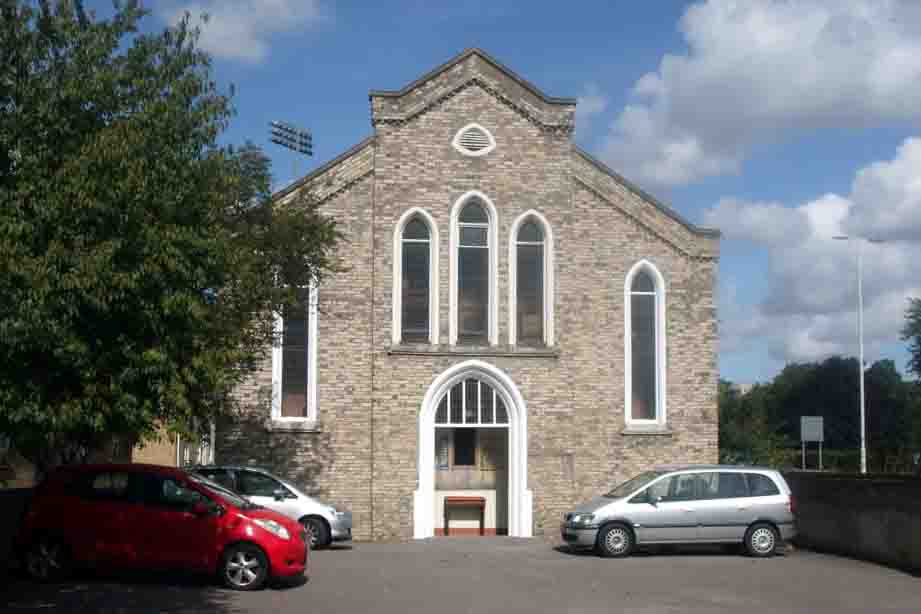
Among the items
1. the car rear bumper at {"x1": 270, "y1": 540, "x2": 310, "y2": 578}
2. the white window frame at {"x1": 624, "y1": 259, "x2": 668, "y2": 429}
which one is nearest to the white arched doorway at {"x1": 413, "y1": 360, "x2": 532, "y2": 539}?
the white window frame at {"x1": 624, "y1": 259, "x2": 668, "y2": 429}

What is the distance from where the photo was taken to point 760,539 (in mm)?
20328

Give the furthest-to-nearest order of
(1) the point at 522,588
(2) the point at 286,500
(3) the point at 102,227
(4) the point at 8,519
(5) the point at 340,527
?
(5) the point at 340,527
(2) the point at 286,500
(4) the point at 8,519
(1) the point at 522,588
(3) the point at 102,227

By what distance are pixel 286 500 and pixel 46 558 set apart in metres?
6.08

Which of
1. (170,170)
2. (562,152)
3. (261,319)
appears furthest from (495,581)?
(562,152)

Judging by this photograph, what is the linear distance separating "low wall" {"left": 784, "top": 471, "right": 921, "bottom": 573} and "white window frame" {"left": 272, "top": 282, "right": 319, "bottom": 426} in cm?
1022

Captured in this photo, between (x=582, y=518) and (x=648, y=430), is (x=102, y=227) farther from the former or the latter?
(x=648, y=430)

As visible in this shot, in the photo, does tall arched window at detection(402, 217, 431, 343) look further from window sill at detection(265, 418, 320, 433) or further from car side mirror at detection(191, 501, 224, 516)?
car side mirror at detection(191, 501, 224, 516)

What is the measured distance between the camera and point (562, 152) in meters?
25.8

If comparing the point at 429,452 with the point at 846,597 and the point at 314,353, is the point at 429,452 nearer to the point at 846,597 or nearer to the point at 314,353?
the point at 314,353

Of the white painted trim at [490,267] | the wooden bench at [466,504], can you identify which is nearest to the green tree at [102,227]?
the white painted trim at [490,267]

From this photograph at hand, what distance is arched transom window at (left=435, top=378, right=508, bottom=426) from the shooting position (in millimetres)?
24953

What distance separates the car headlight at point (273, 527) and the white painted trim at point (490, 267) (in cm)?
983

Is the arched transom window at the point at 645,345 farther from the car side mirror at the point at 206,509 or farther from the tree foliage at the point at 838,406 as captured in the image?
the tree foliage at the point at 838,406

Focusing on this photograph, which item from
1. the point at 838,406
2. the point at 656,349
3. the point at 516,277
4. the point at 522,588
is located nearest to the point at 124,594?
the point at 522,588
